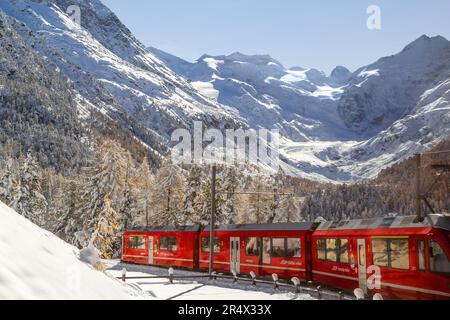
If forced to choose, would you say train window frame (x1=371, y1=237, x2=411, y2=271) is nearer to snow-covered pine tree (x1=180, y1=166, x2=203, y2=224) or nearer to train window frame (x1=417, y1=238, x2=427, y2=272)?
train window frame (x1=417, y1=238, x2=427, y2=272)

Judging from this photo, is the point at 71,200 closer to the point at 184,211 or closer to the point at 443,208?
the point at 184,211

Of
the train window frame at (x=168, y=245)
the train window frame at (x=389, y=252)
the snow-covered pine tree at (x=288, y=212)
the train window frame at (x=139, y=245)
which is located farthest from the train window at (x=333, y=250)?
the snow-covered pine tree at (x=288, y=212)

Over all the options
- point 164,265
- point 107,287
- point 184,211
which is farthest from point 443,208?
point 107,287

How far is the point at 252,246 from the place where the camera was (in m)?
32.2

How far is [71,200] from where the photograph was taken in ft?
197

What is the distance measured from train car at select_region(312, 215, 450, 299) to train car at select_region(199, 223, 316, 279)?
1222 millimetres

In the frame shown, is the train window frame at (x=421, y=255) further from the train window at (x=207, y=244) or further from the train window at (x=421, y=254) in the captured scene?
the train window at (x=207, y=244)

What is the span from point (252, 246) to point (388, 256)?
503 inches

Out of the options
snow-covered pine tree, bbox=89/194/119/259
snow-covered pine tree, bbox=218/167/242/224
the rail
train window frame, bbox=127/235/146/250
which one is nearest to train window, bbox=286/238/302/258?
the rail

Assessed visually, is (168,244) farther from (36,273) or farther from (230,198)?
(36,273)

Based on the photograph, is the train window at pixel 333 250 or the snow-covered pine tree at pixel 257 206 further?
the snow-covered pine tree at pixel 257 206

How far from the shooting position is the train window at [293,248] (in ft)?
91.7

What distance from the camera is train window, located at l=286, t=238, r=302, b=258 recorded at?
91.7ft
